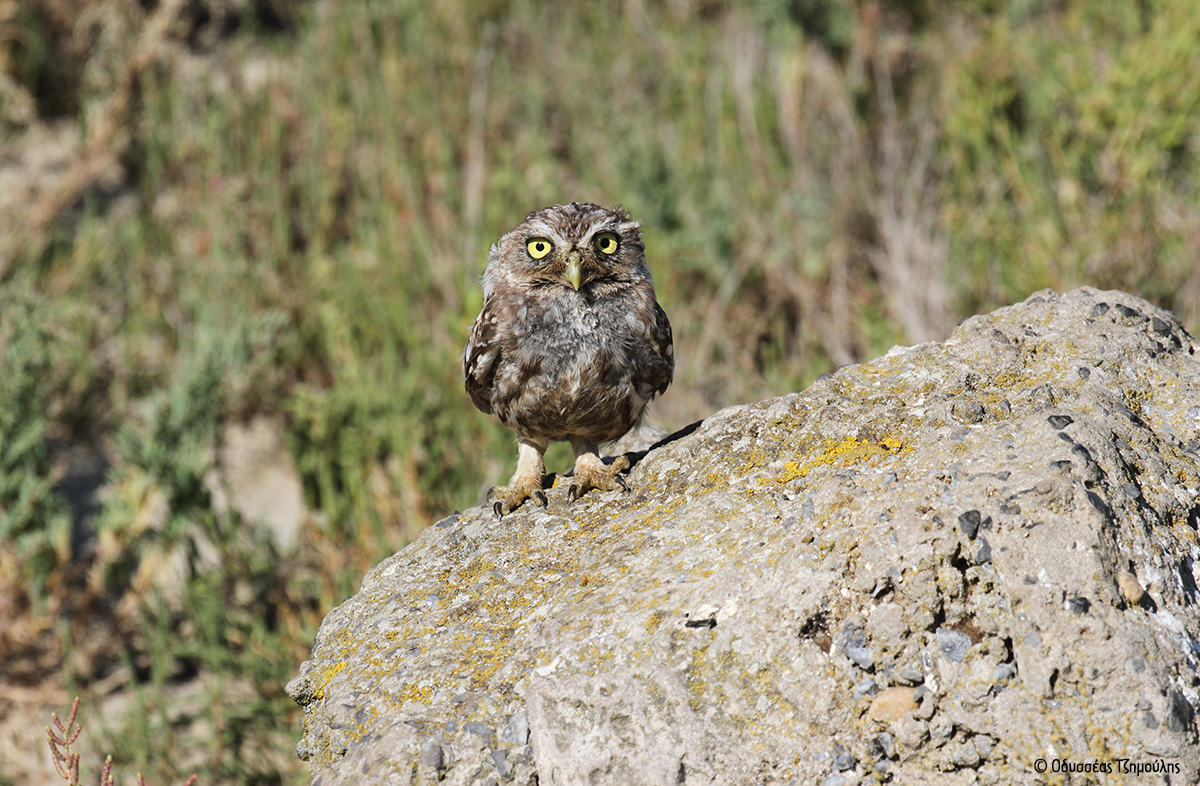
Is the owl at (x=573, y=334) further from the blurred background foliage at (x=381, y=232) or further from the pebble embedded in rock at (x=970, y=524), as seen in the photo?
the blurred background foliage at (x=381, y=232)

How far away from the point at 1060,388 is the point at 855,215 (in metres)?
4.13

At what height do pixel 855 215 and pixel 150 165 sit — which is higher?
pixel 150 165

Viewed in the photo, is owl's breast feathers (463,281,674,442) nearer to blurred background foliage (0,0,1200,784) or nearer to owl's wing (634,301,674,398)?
owl's wing (634,301,674,398)

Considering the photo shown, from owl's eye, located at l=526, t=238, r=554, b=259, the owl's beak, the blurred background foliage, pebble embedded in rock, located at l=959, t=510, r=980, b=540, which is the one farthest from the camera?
the blurred background foliage

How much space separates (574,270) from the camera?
315 centimetres

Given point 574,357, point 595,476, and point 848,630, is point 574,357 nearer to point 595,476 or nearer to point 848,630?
point 595,476

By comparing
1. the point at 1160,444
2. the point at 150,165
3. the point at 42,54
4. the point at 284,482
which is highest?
the point at 42,54

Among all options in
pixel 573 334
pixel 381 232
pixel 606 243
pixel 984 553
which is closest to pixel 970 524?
pixel 984 553

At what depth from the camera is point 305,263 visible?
258 inches

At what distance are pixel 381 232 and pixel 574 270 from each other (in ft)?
12.6

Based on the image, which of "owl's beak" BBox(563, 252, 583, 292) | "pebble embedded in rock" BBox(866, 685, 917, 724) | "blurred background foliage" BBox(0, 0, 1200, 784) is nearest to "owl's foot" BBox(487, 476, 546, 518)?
"owl's beak" BBox(563, 252, 583, 292)

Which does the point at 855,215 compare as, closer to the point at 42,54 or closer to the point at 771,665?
the point at 771,665

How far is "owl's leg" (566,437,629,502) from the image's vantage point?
2.90 metres

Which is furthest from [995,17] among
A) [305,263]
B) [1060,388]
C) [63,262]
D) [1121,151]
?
[63,262]
